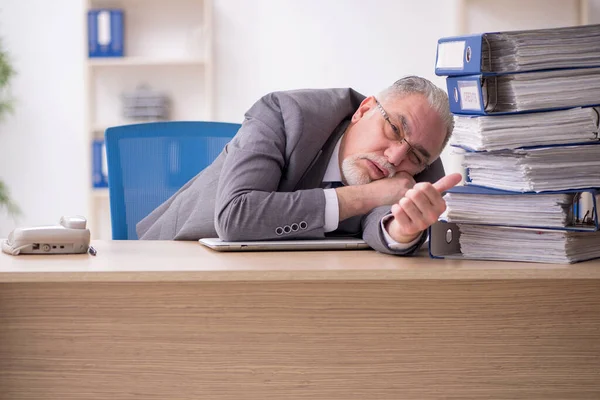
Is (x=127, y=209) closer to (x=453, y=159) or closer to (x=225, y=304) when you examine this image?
(x=225, y=304)

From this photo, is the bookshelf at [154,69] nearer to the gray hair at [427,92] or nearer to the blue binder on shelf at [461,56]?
the gray hair at [427,92]

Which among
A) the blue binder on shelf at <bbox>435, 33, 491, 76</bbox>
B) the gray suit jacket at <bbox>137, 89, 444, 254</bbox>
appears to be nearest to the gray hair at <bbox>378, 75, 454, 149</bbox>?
the gray suit jacket at <bbox>137, 89, 444, 254</bbox>

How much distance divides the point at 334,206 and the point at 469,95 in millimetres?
398

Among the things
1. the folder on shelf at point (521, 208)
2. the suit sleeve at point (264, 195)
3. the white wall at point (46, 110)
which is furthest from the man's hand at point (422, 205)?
the white wall at point (46, 110)

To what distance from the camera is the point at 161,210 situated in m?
2.14

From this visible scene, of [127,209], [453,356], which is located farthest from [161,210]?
[453,356]

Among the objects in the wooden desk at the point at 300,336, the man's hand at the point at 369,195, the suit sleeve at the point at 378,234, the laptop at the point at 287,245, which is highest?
the man's hand at the point at 369,195

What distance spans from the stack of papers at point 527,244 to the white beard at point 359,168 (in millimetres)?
453

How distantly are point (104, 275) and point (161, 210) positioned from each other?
96 cm

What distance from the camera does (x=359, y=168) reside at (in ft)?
6.06

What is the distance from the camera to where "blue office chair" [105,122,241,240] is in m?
2.27

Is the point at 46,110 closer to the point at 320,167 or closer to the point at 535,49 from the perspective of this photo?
the point at 320,167

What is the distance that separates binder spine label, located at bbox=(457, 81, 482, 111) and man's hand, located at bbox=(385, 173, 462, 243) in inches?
4.8

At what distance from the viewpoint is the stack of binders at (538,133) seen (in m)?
1.28
